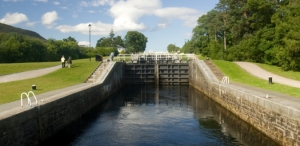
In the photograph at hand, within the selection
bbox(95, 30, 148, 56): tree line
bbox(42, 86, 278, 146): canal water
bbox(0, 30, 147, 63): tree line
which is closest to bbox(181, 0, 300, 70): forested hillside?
bbox(42, 86, 278, 146): canal water

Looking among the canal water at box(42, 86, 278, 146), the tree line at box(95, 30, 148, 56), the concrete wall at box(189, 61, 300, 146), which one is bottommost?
the canal water at box(42, 86, 278, 146)

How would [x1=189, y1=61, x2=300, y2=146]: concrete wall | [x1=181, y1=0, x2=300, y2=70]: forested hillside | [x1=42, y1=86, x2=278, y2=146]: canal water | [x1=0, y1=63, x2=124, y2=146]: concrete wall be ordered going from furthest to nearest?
[x1=181, y1=0, x2=300, y2=70]: forested hillside < [x1=42, y1=86, x2=278, y2=146]: canal water < [x1=189, y1=61, x2=300, y2=146]: concrete wall < [x1=0, y1=63, x2=124, y2=146]: concrete wall

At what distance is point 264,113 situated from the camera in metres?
12.0

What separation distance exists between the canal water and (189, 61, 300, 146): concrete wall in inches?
14.9

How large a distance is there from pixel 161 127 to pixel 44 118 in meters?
5.54

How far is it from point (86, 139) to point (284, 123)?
7700 mm

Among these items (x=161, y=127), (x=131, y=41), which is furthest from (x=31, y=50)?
(x=131, y=41)

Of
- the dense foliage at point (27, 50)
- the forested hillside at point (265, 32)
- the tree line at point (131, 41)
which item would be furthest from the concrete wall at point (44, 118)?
the tree line at point (131, 41)

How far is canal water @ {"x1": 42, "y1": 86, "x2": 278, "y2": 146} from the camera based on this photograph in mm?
11805

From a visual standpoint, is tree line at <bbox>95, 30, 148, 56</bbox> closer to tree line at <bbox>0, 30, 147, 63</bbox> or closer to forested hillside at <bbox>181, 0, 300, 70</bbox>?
tree line at <bbox>0, 30, 147, 63</bbox>

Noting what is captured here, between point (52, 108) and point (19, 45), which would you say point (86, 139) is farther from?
point (19, 45)

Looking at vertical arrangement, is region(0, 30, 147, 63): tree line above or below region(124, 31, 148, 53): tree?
below

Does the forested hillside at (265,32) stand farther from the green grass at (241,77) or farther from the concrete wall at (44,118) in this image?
the concrete wall at (44,118)

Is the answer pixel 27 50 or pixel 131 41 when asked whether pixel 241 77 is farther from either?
pixel 131 41
